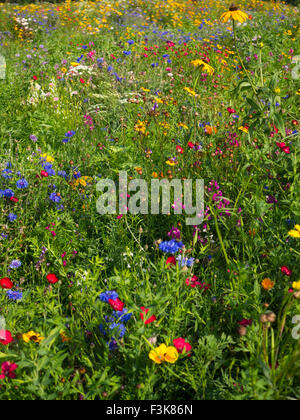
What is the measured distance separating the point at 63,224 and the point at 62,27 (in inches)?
266

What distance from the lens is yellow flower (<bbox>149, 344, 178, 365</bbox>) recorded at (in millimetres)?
1288

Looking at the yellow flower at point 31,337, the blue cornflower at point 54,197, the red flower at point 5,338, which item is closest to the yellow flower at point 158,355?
the yellow flower at point 31,337


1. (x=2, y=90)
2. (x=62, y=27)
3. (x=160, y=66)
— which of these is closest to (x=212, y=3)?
(x=62, y=27)

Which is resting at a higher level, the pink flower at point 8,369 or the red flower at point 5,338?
the red flower at point 5,338

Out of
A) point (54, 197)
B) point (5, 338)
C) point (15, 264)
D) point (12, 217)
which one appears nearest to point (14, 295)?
point (15, 264)

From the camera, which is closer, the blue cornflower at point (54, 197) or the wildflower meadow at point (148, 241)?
the wildflower meadow at point (148, 241)

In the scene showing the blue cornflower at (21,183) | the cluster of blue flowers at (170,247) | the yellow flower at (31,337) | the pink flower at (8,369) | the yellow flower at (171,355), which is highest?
the blue cornflower at (21,183)

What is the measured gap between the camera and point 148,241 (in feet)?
7.43

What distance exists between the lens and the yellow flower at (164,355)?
50.7 inches

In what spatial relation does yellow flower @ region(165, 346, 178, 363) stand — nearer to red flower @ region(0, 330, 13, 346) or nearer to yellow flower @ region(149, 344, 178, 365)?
yellow flower @ region(149, 344, 178, 365)

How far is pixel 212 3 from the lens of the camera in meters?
10.8

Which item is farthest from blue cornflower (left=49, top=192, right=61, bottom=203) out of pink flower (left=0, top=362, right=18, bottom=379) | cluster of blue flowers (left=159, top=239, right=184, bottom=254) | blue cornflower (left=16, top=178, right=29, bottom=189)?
pink flower (left=0, top=362, right=18, bottom=379)

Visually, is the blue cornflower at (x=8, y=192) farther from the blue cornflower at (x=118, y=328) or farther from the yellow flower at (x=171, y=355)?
the yellow flower at (x=171, y=355)

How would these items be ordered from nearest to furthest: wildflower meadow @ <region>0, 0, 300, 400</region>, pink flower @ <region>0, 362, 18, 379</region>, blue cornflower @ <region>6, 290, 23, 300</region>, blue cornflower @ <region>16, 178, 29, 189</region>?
1. pink flower @ <region>0, 362, 18, 379</region>
2. wildflower meadow @ <region>0, 0, 300, 400</region>
3. blue cornflower @ <region>6, 290, 23, 300</region>
4. blue cornflower @ <region>16, 178, 29, 189</region>
